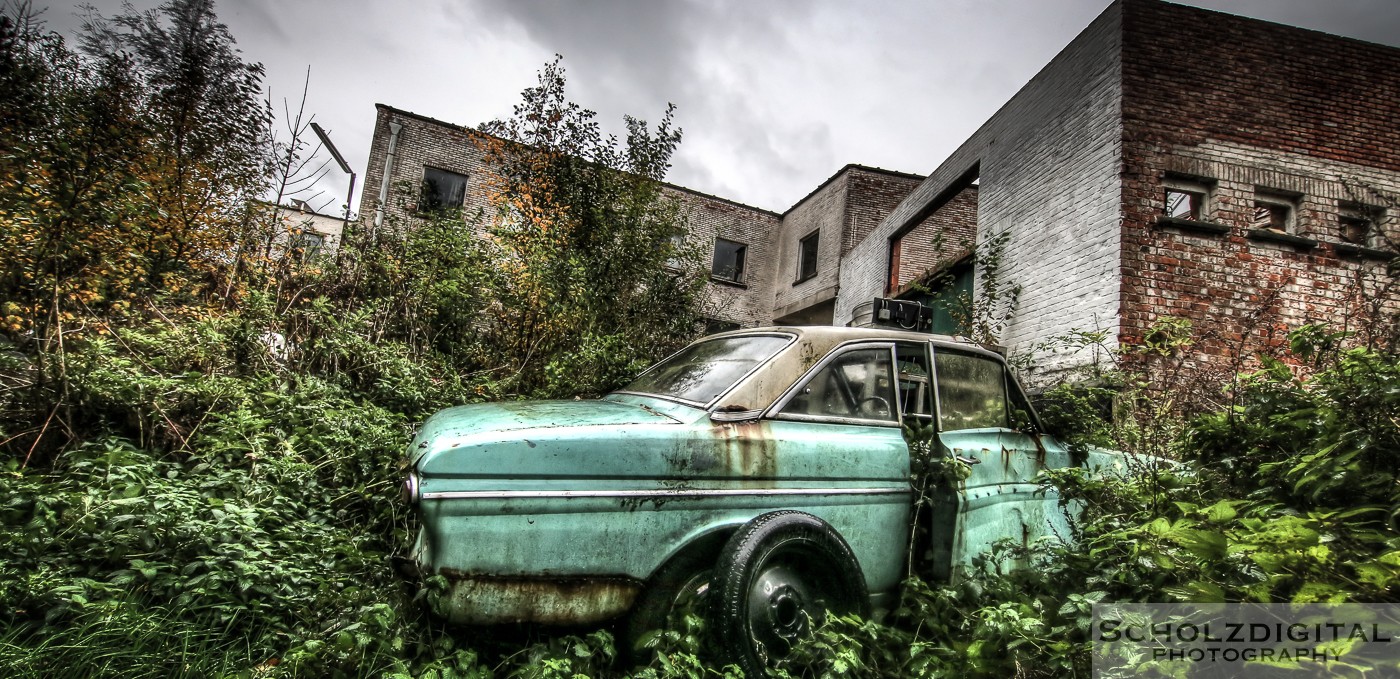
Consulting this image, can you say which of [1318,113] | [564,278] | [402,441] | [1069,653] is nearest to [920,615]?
[1069,653]

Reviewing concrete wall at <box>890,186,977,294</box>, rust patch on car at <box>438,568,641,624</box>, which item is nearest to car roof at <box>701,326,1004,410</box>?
rust patch on car at <box>438,568,641,624</box>

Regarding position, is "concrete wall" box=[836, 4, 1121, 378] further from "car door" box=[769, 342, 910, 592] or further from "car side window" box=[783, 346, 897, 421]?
"car door" box=[769, 342, 910, 592]

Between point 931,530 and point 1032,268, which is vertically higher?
point 1032,268

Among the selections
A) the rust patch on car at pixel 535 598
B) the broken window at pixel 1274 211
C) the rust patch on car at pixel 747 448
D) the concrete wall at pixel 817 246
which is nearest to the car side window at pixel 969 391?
the rust patch on car at pixel 747 448

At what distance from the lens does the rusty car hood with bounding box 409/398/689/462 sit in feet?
7.30

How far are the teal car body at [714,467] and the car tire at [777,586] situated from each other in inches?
5.4

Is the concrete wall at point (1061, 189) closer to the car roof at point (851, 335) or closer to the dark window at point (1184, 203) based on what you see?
the dark window at point (1184, 203)

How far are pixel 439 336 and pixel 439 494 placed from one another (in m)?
4.94

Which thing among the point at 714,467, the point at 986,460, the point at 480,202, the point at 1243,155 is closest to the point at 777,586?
the point at 714,467

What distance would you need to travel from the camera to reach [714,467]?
2547 millimetres

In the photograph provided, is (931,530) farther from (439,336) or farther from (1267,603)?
(439,336)

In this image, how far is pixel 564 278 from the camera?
6.78 metres

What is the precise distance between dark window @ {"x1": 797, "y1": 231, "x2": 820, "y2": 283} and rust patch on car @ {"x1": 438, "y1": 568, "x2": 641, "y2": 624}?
1569 centimetres

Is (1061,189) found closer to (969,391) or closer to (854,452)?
(969,391)
